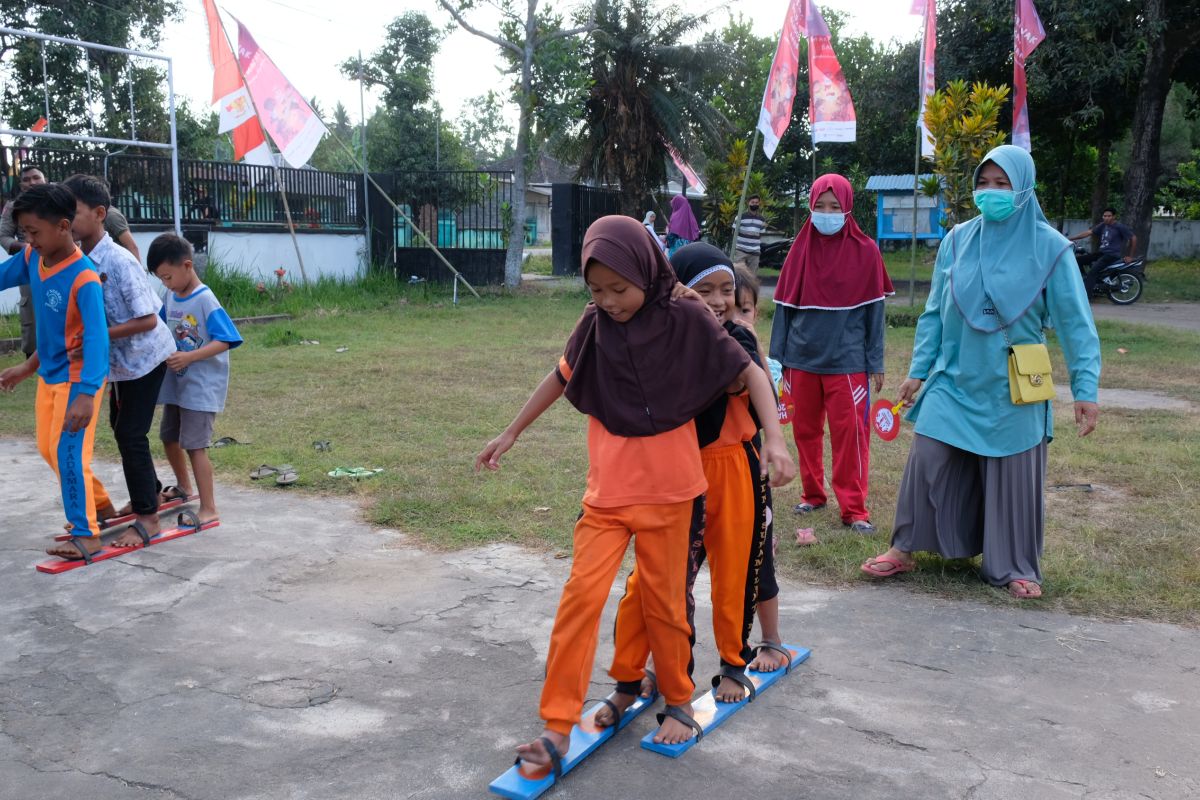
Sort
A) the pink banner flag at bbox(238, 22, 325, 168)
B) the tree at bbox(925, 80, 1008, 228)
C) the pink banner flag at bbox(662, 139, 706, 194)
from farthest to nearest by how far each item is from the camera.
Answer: the pink banner flag at bbox(662, 139, 706, 194) → the pink banner flag at bbox(238, 22, 325, 168) → the tree at bbox(925, 80, 1008, 228)

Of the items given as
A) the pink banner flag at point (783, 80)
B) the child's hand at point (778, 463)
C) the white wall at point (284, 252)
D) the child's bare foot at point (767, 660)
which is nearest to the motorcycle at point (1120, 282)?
the pink banner flag at point (783, 80)

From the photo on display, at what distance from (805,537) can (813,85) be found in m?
9.96

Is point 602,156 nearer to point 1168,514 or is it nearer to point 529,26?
point 529,26

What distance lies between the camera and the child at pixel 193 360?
17.0 ft

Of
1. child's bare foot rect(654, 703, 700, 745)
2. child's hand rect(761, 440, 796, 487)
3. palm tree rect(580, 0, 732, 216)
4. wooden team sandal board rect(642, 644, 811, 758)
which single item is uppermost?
palm tree rect(580, 0, 732, 216)

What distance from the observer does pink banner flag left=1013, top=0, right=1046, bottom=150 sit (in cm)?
1404

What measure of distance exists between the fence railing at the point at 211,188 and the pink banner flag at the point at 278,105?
4.98 feet

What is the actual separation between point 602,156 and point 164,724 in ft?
62.1

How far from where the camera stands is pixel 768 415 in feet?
9.85

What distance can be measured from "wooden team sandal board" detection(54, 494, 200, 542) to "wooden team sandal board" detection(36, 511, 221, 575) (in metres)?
0.11

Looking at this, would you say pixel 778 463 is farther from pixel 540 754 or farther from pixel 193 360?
pixel 193 360

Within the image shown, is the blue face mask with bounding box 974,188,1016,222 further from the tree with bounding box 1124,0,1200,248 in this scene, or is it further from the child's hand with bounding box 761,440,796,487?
the tree with bounding box 1124,0,1200,248

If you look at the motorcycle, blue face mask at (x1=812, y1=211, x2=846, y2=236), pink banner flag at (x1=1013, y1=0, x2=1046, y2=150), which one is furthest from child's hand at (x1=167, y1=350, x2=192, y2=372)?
the motorcycle

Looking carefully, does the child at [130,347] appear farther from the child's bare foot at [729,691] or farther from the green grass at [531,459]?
the child's bare foot at [729,691]
